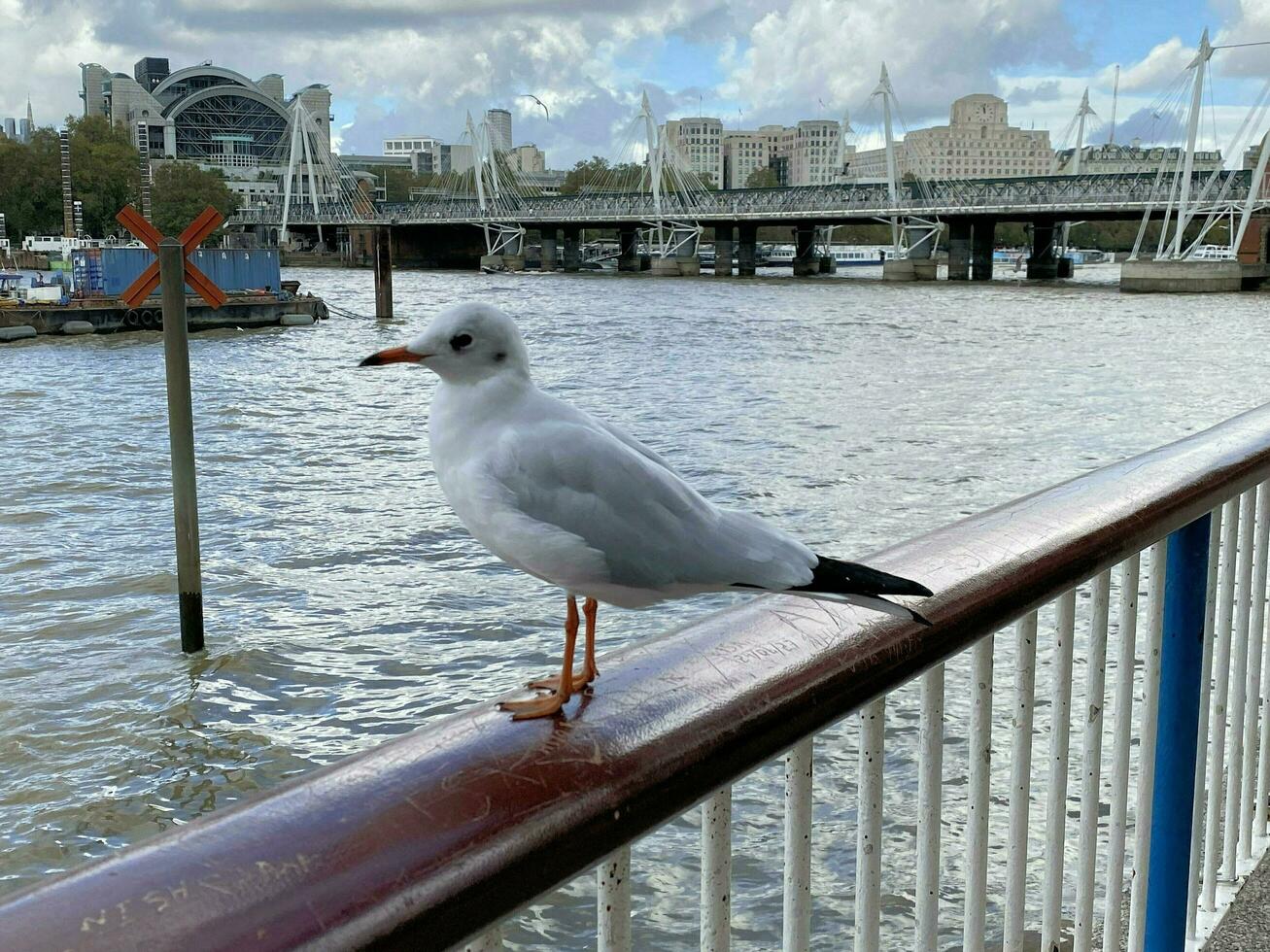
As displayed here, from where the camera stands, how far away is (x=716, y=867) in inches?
36.4

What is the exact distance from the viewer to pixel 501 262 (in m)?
72.7

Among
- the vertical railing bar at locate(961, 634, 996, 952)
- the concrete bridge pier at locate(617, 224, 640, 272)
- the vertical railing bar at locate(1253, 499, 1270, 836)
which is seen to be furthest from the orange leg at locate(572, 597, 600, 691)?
the concrete bridge pier at locate(617, 224, 640, 272)

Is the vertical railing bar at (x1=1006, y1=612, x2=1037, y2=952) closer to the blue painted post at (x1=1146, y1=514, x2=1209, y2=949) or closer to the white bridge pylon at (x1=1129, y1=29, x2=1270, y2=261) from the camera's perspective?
the blue painted post at (x1=1146, y1=514, x2=1209, y2=949)

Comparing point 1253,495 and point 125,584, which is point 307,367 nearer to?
point 125,584

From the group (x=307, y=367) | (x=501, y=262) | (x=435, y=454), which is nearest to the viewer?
(x=435, y=454)

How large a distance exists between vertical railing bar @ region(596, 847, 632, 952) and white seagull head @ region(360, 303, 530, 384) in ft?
1.15

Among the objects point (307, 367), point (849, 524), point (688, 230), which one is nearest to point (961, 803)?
point (849, 524)

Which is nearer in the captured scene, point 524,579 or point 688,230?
point 524,579

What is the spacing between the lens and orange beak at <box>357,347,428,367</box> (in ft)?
3.08

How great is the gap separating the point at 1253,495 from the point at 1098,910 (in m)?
2.17

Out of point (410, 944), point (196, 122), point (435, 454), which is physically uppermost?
point (196, 122)

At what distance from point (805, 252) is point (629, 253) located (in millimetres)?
11039

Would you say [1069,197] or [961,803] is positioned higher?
[1069,197]

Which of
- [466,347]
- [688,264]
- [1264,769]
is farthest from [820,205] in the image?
[466,347]
